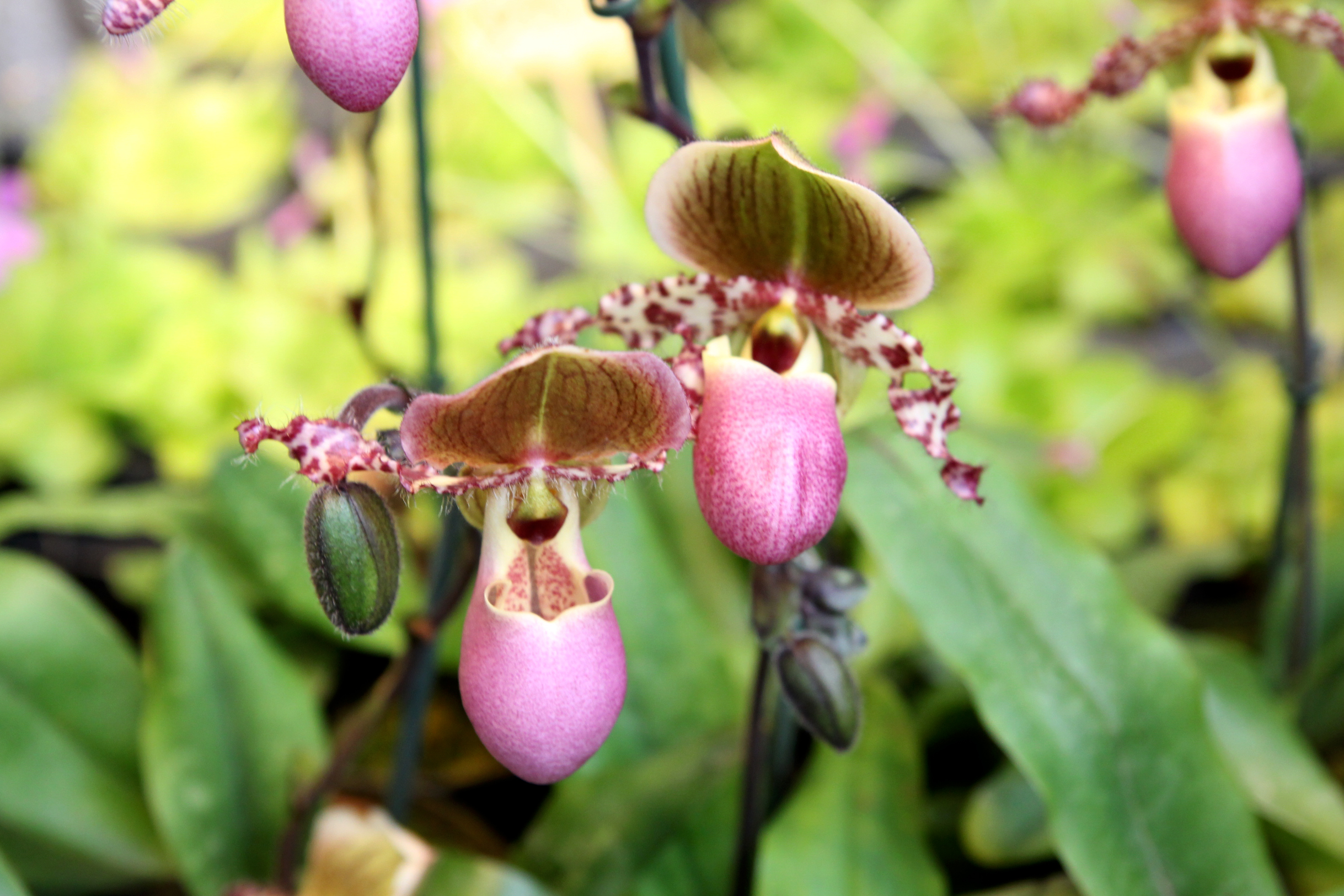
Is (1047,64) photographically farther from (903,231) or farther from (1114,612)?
(903,231)

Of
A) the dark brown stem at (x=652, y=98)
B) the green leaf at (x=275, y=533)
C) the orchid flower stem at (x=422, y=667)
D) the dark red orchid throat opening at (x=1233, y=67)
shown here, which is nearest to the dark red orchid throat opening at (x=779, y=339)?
the dark brown stem at (x=652, y=98)

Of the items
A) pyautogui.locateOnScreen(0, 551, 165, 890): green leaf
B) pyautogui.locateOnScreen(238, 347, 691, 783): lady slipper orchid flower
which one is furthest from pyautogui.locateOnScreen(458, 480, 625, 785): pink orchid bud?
pyautogui.locateOnScreen(0, 551, 165, 890): green leaf

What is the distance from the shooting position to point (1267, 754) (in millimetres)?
764

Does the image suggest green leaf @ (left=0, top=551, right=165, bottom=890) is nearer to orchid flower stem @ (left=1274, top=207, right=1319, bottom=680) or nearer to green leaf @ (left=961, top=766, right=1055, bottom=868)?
green leaf @ (left=961, top=766, right=1055, bottom=868)

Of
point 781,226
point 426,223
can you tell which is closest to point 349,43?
point 781,226

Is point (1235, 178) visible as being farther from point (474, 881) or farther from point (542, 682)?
point (474, 881)

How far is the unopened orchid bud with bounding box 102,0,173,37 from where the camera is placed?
1.33 ft

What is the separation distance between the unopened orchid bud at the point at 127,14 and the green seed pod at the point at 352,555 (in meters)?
0.19

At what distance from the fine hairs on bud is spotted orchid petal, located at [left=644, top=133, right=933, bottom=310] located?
21 centimetres

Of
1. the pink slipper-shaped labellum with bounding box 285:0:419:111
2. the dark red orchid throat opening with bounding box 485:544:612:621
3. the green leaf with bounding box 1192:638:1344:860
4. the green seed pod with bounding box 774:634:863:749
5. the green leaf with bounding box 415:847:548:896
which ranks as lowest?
the green leaf with bounding box 1192:638:1344:860

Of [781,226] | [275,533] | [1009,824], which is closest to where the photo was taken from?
[781,226]

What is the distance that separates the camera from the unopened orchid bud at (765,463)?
42 centimetres

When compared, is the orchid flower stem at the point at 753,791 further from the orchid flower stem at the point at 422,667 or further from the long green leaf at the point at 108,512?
the long green leaf at the point at 108,512

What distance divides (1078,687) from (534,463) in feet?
1.28
